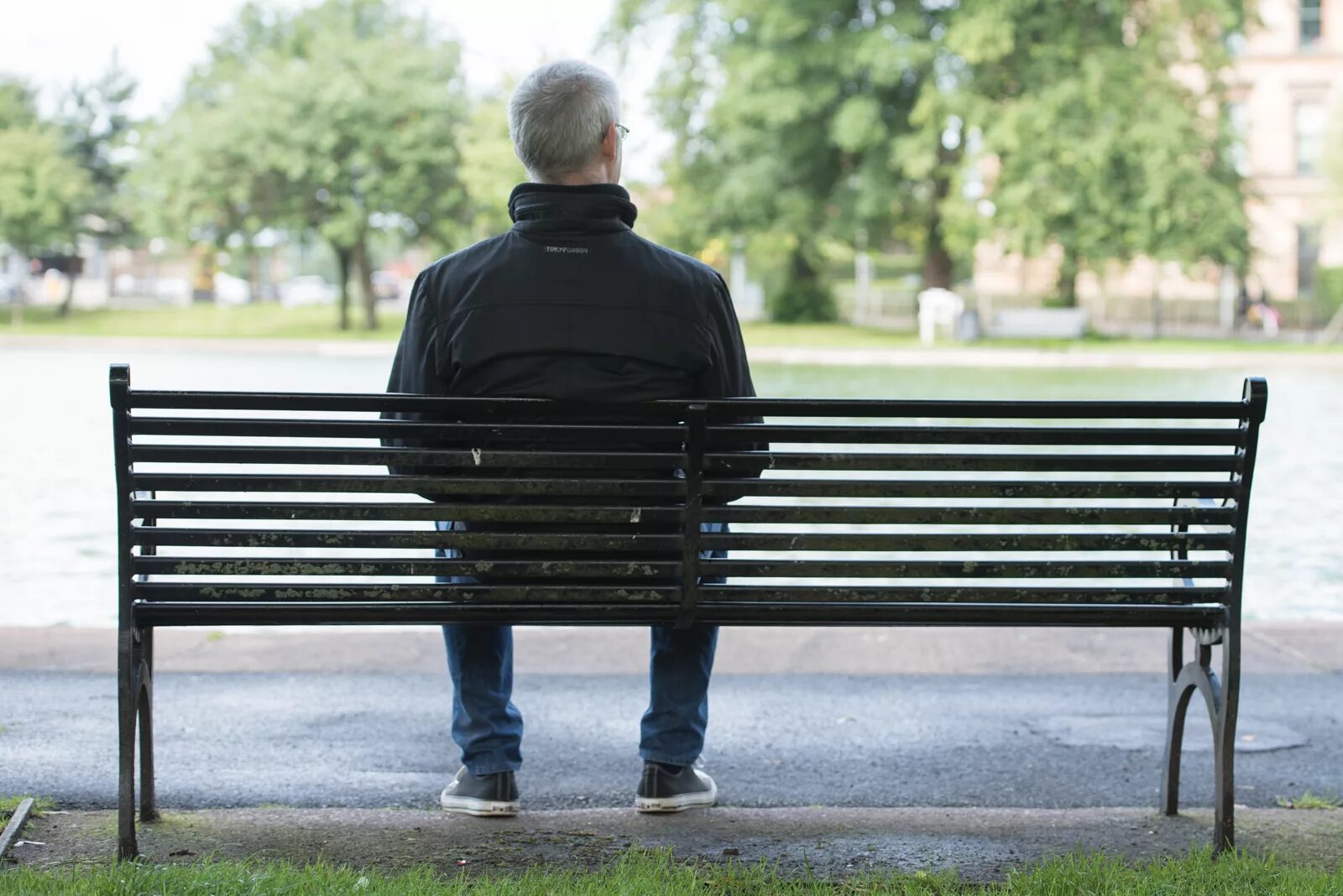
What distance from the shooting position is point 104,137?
59.7 m

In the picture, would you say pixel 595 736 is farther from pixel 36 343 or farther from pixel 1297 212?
pixel 1297 212

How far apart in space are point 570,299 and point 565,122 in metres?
0.39

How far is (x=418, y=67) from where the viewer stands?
44.8 meters

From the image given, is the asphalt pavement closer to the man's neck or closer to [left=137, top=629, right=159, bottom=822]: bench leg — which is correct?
[left=137, top=629, right=159, bottom=822]: bench leg

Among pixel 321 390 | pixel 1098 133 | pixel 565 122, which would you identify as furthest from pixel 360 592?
pixel 1098 133

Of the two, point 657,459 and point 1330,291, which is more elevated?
point 1330,291

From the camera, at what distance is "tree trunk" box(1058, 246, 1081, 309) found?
36.6 metres

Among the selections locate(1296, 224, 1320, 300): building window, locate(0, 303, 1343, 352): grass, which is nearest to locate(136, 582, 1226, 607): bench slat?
locate(0, 303, 1343, 352): grass

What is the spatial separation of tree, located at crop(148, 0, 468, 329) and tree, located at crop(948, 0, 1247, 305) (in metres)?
15.9

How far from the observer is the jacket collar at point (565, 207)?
3.34 metres

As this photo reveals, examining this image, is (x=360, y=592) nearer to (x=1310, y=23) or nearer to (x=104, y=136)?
(x=1310, y=23)

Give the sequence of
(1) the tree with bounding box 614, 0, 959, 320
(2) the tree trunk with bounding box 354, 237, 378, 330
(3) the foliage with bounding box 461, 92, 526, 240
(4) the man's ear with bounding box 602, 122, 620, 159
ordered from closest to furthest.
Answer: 1. (4) the man's ear with bounding box 602, 122, 620, 159
2. (1) the tree with bounding box 614, 0, 959, 320
3. (3) the foliage with bounding box 461, 92, 526, 240
4. (2) the tree trunk with bounding box 354, 237, 378, 330

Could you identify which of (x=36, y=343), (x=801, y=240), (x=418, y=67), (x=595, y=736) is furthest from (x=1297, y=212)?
(x=595, y=736)

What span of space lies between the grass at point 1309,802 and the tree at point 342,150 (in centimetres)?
4081
